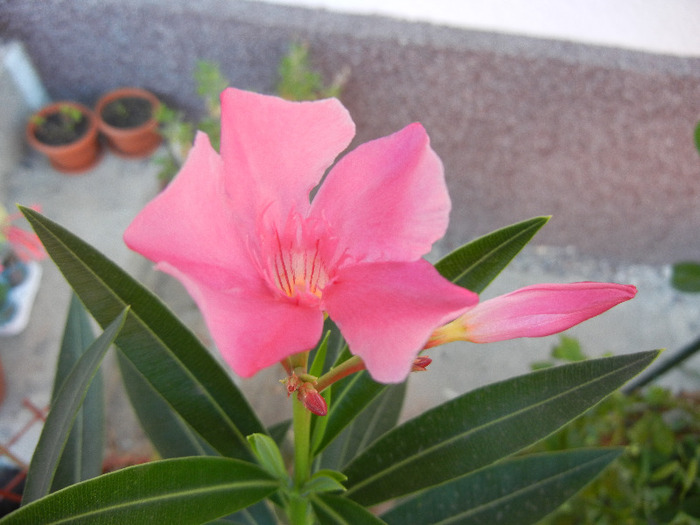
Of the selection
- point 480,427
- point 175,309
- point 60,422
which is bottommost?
point 175,309

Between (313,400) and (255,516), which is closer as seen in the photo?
(313,400)

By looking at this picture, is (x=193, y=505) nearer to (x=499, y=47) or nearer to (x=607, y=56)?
(x=499, y=47)

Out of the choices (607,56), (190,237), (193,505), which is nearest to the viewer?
(190,237)

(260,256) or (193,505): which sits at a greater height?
(260,256)

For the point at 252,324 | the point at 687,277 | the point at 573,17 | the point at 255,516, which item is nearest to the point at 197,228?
the point at 252,324

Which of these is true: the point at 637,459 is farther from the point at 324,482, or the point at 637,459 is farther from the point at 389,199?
the point at 389,199

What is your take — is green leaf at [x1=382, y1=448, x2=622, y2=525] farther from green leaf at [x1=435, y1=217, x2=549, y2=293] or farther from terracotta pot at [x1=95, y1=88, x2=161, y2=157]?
terracotta pot at [x1=95, y1=88, x2=161, y2=157]

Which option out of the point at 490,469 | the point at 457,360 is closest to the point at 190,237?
the point at 490,469
